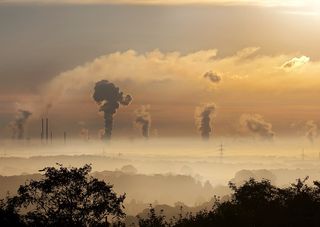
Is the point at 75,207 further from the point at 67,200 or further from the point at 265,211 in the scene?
the point at 265,211

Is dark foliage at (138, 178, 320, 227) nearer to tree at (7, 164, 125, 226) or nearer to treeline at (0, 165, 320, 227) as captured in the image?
treeline at (0, 165, 320, 227)

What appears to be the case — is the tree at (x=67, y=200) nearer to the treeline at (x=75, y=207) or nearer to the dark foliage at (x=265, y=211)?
the treeline at (x=75, y=207)

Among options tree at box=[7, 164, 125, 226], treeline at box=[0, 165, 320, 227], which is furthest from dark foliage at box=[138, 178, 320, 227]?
tree at box=[7, 164, 125, 226]

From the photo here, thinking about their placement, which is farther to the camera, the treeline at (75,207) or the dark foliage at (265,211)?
the dark foliage at (265,211)

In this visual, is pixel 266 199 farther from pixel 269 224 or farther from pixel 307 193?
pixel 269 224

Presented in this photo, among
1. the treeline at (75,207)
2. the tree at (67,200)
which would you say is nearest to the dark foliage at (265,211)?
the treeline at (75,207)

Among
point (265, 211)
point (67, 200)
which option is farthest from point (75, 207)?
point (265, 211)

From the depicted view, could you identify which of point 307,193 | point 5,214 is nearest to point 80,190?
point 5,214
